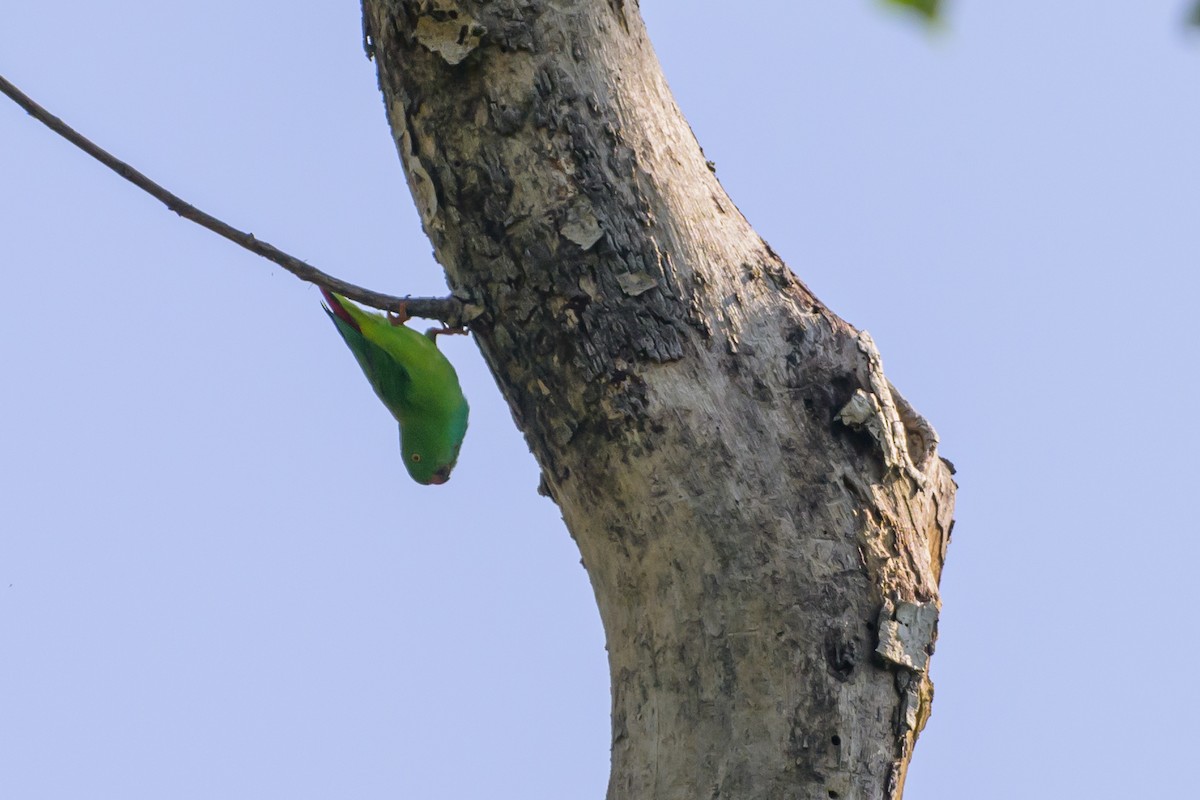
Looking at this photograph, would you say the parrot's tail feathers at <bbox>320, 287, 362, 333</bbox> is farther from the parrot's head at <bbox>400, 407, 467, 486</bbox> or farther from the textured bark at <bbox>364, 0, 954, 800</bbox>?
the textured bark at <bbox>364, 0, 954, 800</bbox>

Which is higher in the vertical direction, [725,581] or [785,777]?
[725,581]

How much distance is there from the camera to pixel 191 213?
2676mm

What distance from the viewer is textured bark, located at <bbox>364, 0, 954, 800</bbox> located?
2490mm

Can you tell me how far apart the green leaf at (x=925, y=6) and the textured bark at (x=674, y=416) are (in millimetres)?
1370

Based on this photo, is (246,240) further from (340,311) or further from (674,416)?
(340,311)

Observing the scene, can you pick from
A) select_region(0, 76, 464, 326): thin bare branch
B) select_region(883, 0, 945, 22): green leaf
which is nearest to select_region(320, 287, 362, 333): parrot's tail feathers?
select_region(0, 76, 464, 326): thin bare branch

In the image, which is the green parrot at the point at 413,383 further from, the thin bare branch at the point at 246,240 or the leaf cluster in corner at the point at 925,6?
the leaf cluster in corner at the point at 925,6

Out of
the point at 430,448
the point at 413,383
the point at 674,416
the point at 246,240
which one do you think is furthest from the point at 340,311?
the point at 674,416

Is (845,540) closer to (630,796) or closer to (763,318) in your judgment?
(763,318)

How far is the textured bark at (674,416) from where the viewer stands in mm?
2490

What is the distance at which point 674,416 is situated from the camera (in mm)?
2590

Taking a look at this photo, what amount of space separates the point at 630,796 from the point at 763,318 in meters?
1.21

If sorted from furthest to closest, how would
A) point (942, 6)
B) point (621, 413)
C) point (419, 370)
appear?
point (419, 370) < point (621, 413) < point (942, 6)

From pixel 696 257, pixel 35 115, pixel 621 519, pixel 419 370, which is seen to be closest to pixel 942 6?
pixel 696 257
